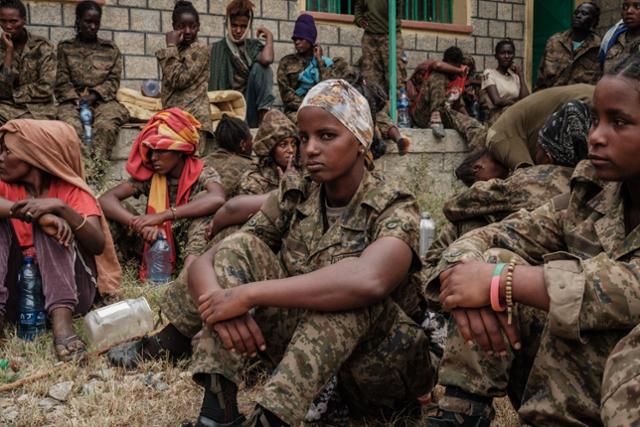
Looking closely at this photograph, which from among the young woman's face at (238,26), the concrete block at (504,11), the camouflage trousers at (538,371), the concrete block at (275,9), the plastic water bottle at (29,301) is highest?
the concrete block at (504,11)

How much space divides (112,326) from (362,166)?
168 centimetres

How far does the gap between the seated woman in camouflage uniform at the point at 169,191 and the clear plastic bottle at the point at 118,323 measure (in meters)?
1.14

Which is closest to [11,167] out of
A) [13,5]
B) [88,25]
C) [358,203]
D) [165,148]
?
[165,148]

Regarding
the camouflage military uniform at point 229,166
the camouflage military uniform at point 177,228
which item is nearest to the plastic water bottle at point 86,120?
the camouflage military uniform at point 229,166

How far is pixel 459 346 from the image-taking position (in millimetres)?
2186

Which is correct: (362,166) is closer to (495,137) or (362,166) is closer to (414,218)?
(414,218)

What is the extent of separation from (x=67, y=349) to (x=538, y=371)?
2.34 metres

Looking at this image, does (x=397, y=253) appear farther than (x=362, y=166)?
No

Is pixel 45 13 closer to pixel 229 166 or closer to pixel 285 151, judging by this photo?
pixel 229 166

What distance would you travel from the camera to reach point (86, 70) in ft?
24.4

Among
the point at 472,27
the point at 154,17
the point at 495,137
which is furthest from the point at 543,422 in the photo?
the point at 472,27

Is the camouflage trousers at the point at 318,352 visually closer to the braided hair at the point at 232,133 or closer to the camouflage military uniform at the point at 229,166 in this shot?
the camouflage military uniform at the point at 229,166

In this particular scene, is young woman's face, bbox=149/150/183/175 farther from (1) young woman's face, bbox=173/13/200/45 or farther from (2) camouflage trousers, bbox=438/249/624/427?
(2) camouflage trousers, bbox=438/249/624/427

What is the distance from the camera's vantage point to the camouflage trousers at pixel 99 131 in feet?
21.1
